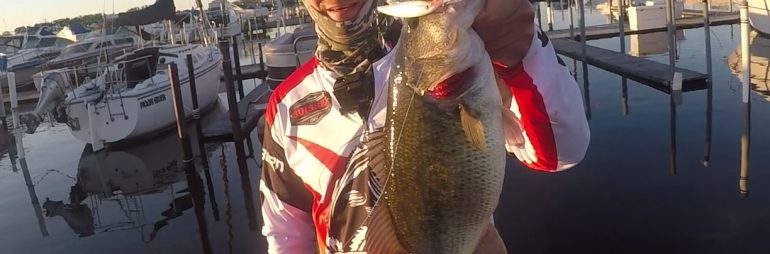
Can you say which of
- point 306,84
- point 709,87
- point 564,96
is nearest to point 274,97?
point 306,84

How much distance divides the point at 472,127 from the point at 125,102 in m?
13.9

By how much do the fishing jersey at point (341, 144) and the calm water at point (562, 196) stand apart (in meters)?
5.23

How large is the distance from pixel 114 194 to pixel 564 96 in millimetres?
11173

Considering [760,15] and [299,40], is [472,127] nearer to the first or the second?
[299,40]

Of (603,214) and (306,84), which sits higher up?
(306,84)

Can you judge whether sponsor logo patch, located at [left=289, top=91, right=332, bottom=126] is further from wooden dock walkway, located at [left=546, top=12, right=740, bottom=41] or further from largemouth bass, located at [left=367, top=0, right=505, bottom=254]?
wooden dock walkway, located at [left=546, top=12, right=740, bottom=41]

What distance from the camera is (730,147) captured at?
9766 mm

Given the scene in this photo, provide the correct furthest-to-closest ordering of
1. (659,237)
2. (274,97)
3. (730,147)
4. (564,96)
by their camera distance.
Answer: (730,147)
(659,237)
(274,97)
(564,96)

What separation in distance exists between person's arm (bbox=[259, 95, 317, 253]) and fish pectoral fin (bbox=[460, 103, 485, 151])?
0.91 meters

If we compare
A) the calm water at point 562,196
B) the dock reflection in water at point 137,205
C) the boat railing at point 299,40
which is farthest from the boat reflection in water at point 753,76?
the boat railing at point 299,40

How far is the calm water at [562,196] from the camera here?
7348 mm

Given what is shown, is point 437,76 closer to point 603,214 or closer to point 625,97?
point 603,214

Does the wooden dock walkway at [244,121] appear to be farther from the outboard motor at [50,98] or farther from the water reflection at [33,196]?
the outboard motor at [50,98]

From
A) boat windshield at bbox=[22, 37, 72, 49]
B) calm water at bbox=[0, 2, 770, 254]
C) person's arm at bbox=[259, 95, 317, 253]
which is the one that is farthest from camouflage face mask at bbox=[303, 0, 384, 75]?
boat windshield at bbox=[22, 37, 72, 49]
